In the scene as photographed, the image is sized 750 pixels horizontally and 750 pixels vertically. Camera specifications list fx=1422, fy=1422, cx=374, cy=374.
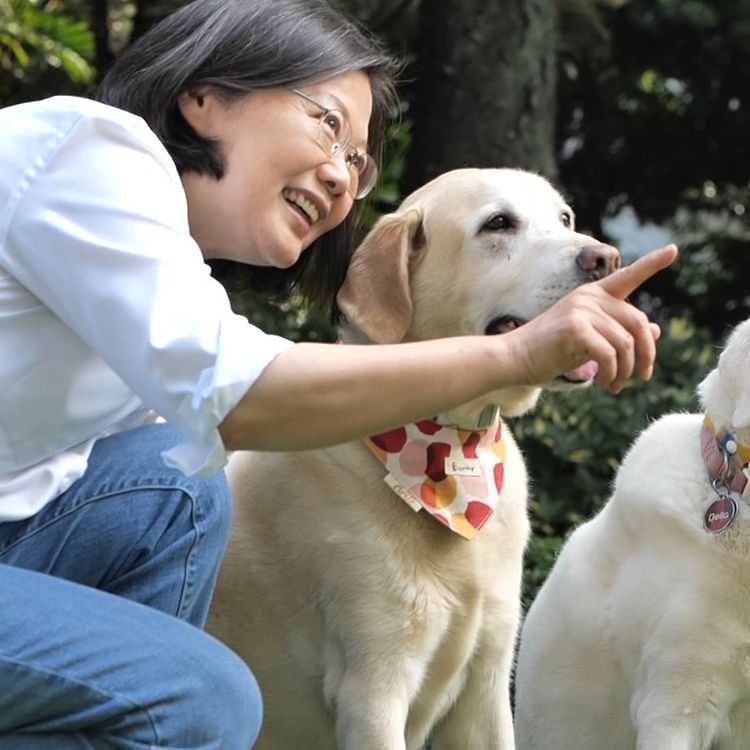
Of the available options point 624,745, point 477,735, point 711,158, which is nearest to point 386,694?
point 477,735

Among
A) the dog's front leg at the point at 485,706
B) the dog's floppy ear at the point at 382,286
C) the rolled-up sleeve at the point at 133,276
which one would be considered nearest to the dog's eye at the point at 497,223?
the dog's floppy ear at the point at 382,286

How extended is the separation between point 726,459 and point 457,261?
71 cm

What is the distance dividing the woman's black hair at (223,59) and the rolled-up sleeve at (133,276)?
0.40 metres

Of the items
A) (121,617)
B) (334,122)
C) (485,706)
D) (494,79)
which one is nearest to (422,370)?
(121,617)

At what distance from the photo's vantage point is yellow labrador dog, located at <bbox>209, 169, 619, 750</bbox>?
2.90 m

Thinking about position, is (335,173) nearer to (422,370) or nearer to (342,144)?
(342,144)

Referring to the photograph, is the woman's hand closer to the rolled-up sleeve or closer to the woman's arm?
the woman's arm

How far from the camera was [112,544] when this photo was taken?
94.7 inches

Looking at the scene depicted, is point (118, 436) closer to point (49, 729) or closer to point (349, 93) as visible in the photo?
point (49, 729)

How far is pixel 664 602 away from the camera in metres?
3.00

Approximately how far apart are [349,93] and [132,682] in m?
1.12

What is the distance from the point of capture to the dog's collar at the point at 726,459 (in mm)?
2967

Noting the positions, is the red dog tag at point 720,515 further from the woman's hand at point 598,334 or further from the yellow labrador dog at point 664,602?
the woman's hand at point 598,334

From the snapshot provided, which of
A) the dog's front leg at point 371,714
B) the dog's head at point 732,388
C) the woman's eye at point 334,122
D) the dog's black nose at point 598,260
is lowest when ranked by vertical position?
Answer: the dog's front leg at point 371,714
